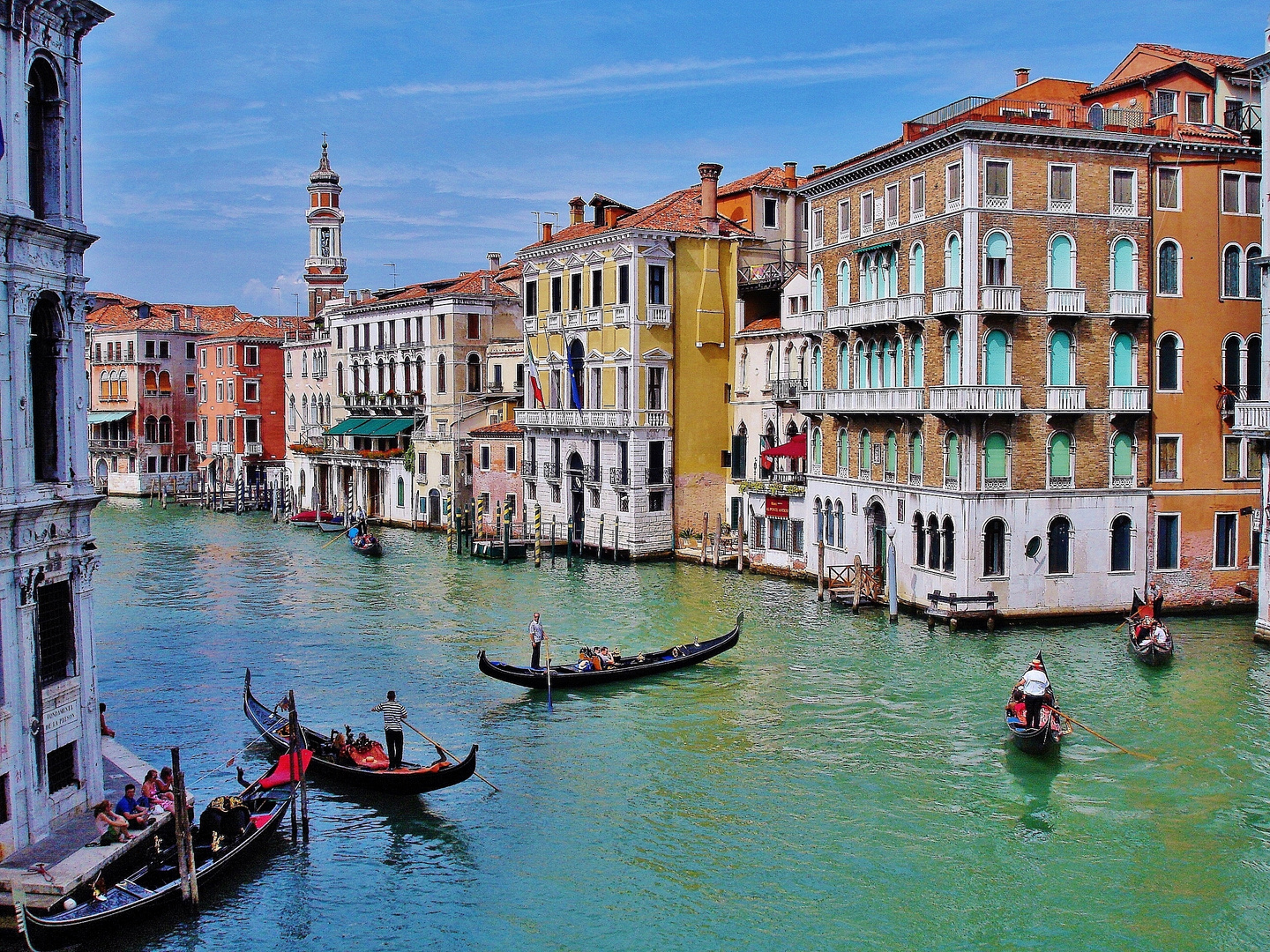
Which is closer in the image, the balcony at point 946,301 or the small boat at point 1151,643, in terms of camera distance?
the small boat at point 1151,643

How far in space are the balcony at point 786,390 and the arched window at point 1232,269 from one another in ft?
35.9

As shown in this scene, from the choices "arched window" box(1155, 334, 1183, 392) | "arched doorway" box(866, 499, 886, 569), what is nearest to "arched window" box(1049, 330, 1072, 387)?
"arched window" box(1155, 334, 1183, 392)

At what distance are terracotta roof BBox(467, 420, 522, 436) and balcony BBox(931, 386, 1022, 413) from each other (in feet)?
70.0

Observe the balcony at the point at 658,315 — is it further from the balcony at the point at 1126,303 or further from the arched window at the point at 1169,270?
the arched window at the point at 1169,270

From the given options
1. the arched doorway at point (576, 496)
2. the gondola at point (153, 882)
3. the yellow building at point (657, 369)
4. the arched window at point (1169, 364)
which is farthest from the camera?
the arched doorway at point (576, 496)

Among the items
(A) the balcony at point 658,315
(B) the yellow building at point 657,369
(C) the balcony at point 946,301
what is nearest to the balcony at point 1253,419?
(C) the balcony at point 946,301

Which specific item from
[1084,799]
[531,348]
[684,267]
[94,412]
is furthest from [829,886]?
[94,412]

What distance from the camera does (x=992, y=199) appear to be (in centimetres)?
2464

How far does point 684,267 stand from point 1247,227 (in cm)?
1599

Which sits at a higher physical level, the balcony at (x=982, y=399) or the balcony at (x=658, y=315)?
the balcony at (x=658, y=315)

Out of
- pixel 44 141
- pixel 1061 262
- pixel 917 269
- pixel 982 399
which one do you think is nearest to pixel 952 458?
pixel 982 399

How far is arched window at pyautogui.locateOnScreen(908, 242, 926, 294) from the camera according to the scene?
26.1 meters

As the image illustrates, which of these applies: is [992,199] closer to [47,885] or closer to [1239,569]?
[1239,569]

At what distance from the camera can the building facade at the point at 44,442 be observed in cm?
1149
